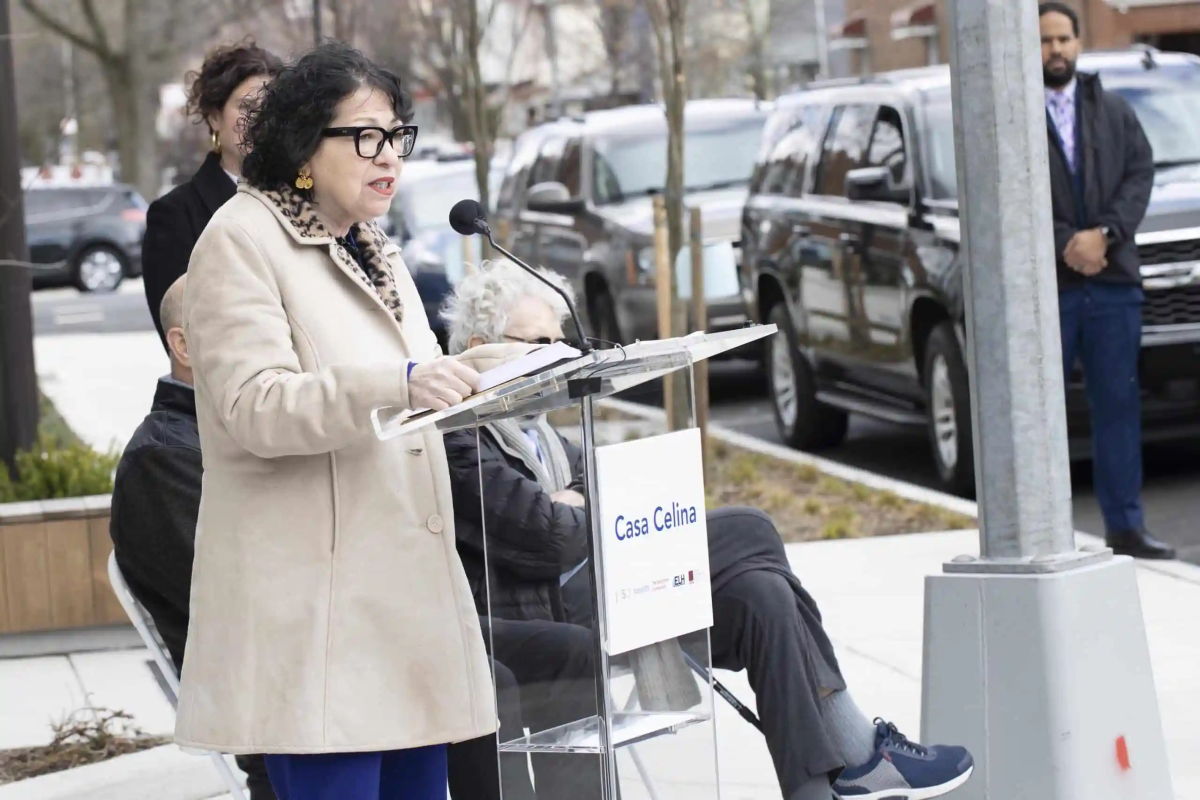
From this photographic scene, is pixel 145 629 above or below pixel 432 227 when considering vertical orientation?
below

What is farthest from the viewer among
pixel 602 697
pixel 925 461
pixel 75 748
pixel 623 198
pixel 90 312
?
pixel 90 312

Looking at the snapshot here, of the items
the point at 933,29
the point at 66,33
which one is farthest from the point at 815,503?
the point at 66,33

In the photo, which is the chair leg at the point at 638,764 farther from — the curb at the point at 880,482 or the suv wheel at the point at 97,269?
the suv wheel at the point at 97,269

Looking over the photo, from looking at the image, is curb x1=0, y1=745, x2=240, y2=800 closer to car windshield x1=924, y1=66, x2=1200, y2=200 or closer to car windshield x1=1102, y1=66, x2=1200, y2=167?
car windshield x1=924, y1=66, x2=1200, y2=200

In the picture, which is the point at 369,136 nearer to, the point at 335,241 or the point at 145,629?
the point at 335,241

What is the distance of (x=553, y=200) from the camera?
14.0 meters

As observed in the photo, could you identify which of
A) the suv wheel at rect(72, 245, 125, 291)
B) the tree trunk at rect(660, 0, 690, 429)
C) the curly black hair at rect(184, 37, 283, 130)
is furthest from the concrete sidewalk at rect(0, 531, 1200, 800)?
the suv wheel at rect(72, 245, 125, 291)

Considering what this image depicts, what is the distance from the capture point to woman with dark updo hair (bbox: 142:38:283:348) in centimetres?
481

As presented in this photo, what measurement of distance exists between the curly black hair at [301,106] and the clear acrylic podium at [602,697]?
20.6 inches

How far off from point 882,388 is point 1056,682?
6.13 metres

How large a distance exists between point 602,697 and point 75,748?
8.45 ft

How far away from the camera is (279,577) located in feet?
10.5

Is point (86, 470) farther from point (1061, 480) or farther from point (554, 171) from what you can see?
point (554, 171)

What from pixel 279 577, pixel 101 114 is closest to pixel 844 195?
pixel 279 577
